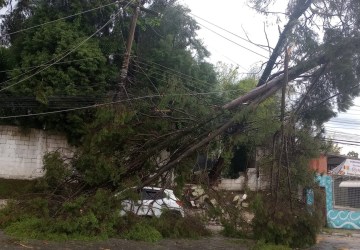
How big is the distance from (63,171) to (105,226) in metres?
2.23

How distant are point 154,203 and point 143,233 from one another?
136 cm

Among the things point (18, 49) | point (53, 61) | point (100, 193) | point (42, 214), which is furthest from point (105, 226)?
point (18, 49)

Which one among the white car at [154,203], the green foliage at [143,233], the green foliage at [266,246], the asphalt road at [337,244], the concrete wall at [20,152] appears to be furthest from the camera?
the concrete wall at [20,152]

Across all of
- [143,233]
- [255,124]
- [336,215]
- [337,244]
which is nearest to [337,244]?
[337,244]

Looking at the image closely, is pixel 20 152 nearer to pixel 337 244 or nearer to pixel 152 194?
pixel 152 194

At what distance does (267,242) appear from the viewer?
11.0 m

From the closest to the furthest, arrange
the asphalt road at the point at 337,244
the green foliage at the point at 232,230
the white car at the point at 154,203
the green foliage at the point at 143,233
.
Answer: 1. the green foliage at the point at 143,233
2. the white car at the point at 154,203
3. the green foliage at the point at 232,230
4. the asphalt road at the point at 337,244

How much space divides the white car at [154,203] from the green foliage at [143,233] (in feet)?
1.73

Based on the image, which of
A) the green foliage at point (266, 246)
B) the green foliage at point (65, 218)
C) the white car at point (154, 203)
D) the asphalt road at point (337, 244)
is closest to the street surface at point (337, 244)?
the asphalt road at point (337, 244)

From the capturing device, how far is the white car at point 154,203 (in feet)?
37.8

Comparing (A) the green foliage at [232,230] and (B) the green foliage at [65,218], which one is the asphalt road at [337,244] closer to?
(A) the green foliage at [232,230]

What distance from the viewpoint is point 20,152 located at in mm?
18812

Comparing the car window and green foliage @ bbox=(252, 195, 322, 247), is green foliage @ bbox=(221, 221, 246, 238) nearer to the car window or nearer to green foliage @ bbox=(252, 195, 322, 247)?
green foliage @ bbox=(252, 195, 322, 247)

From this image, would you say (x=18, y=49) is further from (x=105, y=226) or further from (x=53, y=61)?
(x=105, y=226)
